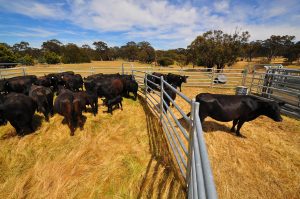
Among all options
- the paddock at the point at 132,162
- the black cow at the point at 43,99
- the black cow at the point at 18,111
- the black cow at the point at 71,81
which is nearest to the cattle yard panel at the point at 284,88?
the paddock at the point at 132,162

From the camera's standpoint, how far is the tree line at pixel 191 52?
88.3 feet

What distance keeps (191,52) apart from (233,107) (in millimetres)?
29617

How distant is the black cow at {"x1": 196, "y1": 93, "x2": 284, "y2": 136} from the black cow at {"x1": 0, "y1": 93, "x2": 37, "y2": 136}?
496cm

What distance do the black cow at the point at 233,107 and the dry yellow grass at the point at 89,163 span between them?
1.59 meters

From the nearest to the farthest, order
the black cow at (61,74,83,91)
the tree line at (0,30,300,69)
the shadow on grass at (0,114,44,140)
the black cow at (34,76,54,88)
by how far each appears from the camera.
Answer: the shadow on grass at (0,114,44,140), the black cow at (34,76,54,88), the black cow at (61,74,83,91), the tree line at (0,30,300,69)

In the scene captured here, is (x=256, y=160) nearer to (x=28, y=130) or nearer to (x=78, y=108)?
(x=78, y=108)

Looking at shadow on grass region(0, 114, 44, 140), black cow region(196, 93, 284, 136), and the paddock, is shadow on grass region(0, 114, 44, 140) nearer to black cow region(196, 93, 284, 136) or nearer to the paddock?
the paddock

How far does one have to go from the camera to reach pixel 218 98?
4.58 metres

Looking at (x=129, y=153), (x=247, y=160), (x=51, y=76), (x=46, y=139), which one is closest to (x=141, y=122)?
(x=129, y=153)

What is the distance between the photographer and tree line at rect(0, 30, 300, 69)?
2692cm

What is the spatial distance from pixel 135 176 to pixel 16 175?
2531 mm

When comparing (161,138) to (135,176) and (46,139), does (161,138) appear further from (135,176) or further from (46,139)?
(46,139)

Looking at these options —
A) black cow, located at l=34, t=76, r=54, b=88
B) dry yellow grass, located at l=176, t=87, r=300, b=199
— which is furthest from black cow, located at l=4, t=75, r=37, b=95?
dry yellow grass, located at l=176, t=87, r=300, b=199

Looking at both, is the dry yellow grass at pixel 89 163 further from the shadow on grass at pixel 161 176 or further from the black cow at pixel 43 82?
the black cow at pixel 43 82
